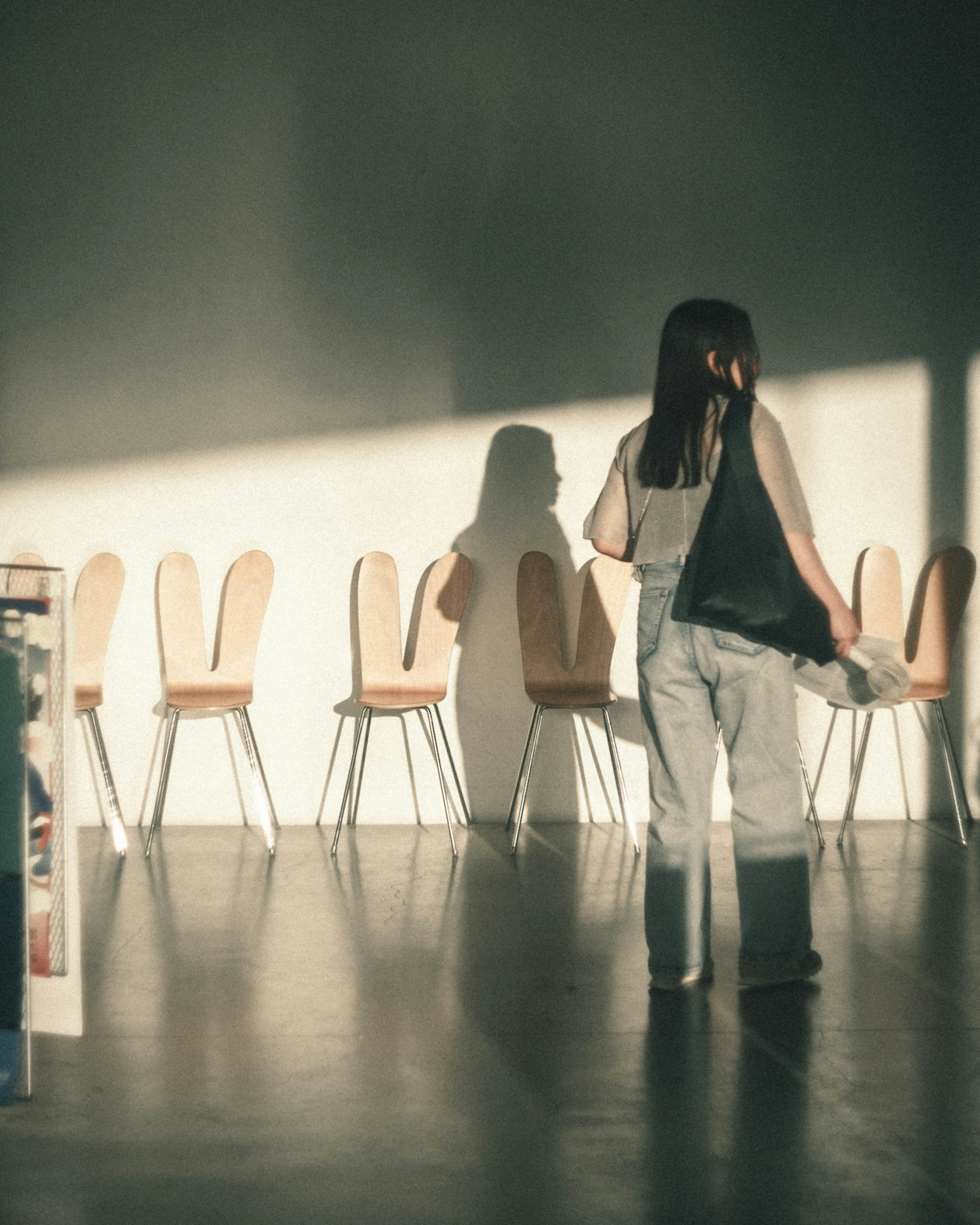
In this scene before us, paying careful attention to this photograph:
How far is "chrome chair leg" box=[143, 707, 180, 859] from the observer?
391 centimetres

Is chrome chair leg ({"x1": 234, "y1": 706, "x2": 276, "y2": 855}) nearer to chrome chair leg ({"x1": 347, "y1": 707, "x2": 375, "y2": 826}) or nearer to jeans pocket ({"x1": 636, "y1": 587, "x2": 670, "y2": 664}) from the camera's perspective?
chrome chair leg ({"x1": 347, "y1": 707, "x2": 375, "y2": 826})

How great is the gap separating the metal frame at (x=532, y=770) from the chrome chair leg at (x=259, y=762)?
888 mm

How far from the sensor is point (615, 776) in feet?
13.0

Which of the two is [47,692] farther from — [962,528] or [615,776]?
[962,528]

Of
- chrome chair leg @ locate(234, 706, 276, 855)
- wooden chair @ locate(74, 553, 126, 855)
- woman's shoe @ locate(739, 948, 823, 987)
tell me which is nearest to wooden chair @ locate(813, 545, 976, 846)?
woman's shoe @ locate(739, 948, 823, 987)

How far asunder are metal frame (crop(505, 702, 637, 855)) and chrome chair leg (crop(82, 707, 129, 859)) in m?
1.34

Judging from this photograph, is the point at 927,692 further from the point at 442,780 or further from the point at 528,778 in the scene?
the point at 442,780

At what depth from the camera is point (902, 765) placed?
4301mm

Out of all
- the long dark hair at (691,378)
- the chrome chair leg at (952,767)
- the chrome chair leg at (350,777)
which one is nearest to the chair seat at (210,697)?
the chrome chair leg at (350,777)

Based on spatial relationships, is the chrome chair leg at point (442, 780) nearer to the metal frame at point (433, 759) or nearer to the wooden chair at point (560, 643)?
the metal frame at point (433, 759)

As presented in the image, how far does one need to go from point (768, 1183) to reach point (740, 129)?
3819 mm

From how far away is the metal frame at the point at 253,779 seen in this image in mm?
3791

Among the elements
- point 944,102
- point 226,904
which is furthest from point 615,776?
point 944,102

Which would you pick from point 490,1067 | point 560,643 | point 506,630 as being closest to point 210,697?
point 506,630
